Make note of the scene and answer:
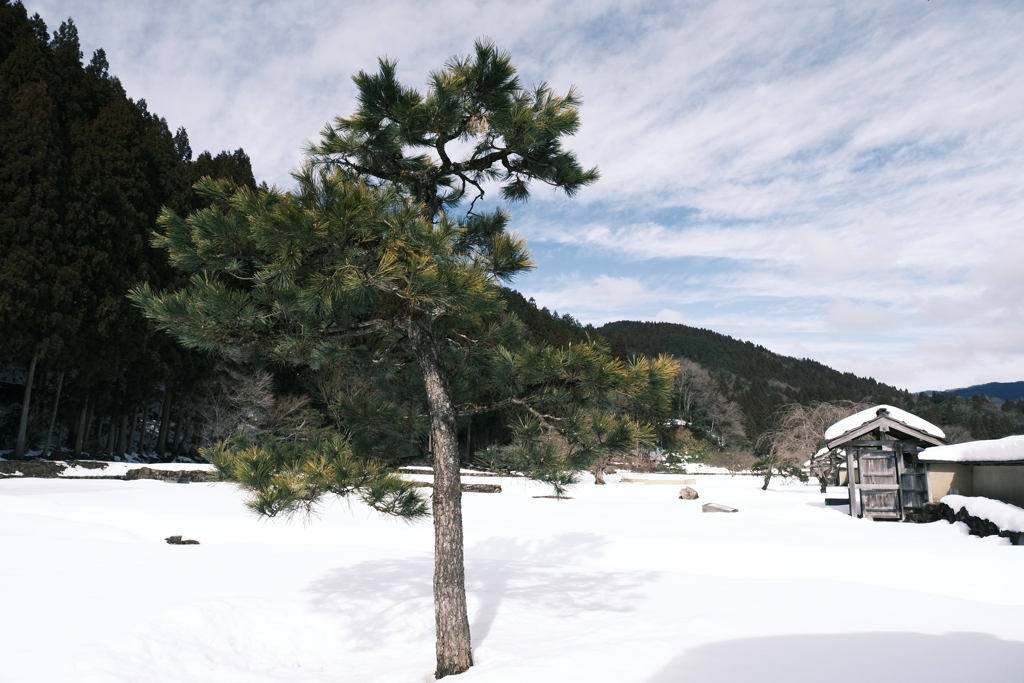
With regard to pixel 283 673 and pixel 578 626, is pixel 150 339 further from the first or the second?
pixel 578 626

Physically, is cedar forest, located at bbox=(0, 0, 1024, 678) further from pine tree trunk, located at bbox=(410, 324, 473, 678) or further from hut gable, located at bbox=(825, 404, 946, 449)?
hut gable, located at bbox=(825, 404, 946, 449)

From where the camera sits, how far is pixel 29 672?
4.07 meters

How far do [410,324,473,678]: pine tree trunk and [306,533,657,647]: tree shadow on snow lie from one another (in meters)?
0.71

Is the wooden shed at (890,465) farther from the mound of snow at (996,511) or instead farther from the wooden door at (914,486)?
the mound of snow at (996,511)

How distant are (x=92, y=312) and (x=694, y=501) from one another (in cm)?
1591

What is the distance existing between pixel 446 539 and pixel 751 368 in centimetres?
9533

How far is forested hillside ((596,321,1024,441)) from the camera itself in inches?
2000

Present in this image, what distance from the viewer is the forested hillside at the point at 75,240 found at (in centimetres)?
1410

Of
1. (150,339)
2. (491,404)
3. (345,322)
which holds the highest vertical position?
(150,339)

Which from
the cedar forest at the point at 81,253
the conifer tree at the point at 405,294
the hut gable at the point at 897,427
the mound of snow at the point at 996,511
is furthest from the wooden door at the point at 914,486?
the conifer tree at the point at 405,294

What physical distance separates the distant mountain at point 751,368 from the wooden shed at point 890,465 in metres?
50.1

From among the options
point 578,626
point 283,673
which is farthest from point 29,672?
point 578,626

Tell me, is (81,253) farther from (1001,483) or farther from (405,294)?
(1001,483)

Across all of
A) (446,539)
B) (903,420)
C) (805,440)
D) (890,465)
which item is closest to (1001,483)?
(890,465)
